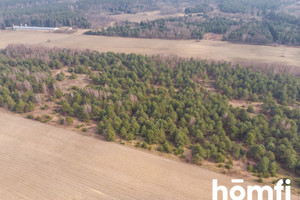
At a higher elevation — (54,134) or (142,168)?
(54,134)

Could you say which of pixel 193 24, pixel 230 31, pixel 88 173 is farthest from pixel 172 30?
pixel 88 173

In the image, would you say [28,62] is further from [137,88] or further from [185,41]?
[185,41]

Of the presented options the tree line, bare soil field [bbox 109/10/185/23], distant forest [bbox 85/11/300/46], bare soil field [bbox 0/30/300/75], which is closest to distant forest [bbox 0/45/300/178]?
bare soil field [bbox 0/30/300/75]

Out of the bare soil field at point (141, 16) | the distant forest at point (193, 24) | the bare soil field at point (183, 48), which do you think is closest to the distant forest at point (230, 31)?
the distant forest at point (193, 24)

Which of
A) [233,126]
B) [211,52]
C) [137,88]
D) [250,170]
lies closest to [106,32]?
[211,52]

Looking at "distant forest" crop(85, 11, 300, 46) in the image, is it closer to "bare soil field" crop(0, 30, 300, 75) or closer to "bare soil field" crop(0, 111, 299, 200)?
"bare soil field" crop(0, 30, 300, 75)

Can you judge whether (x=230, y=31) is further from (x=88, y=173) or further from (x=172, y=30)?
(x=88, y=173)
